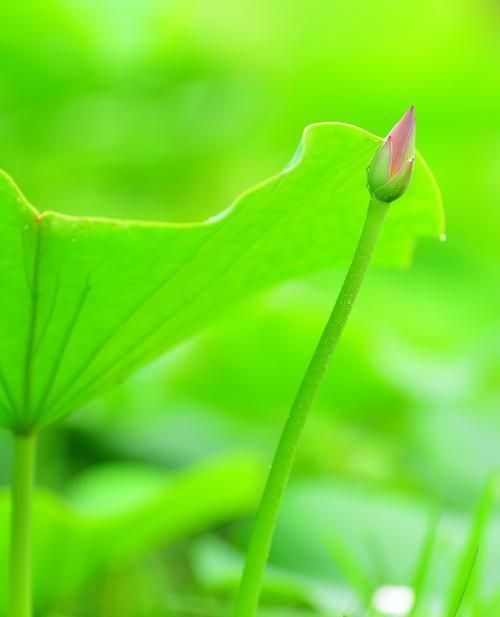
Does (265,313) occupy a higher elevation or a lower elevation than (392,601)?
higher

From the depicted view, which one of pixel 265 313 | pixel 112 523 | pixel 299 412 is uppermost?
pixel 265 313

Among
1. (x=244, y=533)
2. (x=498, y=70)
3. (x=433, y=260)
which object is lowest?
(x=244, y=533)

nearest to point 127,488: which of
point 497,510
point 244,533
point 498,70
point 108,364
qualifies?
point 244,533

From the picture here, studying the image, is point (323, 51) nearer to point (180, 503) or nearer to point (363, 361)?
point (363, 361)

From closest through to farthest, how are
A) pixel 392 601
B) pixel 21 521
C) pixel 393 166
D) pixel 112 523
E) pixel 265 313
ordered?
pixel 393 166
pixel 21 521
pixel 392 601
pixel 112 523
pixel 265 313

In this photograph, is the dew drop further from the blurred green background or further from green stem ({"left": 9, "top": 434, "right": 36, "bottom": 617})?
green stem ({"left": 9, "top": 434, "right": 36, "bottom": 617})

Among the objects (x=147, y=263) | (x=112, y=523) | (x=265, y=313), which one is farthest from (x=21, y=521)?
(x=265, y=313)

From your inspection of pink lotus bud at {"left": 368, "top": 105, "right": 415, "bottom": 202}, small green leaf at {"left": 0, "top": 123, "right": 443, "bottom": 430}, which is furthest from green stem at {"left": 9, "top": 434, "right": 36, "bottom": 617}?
pink lotus bud at {"left": 368, "top": 105, "right": 415, "bottom": 202}

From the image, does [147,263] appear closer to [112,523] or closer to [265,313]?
[112,523]
